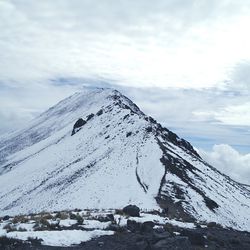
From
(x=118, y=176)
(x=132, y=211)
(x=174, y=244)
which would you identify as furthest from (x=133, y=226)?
(x=118, y=176)

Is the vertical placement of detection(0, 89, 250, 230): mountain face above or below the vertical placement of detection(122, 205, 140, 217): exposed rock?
above

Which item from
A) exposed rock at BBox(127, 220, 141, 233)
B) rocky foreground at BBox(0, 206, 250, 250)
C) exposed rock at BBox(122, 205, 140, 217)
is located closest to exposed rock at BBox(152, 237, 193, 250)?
rocky foreground at BBox(0, 206, 250, 250)

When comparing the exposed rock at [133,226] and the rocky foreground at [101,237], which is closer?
the rocky foreground at [101,237]

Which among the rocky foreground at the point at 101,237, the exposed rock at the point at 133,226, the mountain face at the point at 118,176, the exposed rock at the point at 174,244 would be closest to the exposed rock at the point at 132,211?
the rocky foreground at the point at 101,237

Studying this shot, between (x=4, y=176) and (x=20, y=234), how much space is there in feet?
317

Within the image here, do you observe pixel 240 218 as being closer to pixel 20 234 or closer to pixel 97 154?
pixel 97 154

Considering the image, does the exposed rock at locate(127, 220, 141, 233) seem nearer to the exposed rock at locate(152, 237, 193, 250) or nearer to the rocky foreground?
the rocky foreground

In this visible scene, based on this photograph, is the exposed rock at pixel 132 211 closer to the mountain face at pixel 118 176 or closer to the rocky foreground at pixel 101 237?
the rocky foreground at pixel 101 237

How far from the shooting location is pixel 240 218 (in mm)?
66688

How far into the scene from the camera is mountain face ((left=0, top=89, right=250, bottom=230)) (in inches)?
2512

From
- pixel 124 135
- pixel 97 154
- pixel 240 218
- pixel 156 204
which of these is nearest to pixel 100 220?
pixel 156 204

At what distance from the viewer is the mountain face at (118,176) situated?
209 ft

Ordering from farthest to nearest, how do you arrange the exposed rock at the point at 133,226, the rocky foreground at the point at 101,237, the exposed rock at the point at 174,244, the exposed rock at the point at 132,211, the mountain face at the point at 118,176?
the mountain face at the point at 118,176, the exposed rock at the point at 132,211, the exposed rock at the point at 133,226, the exposed rock at the point at 174,244, the rocky foreground at the point at 101,237

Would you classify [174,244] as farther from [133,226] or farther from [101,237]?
[133,226]
